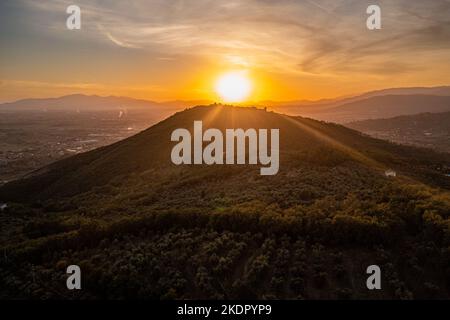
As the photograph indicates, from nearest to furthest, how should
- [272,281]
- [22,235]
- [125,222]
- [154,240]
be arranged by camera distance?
[272,281], [154,240], [125,222], [22,235]

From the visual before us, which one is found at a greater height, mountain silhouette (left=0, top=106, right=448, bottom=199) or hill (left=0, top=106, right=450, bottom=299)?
mountain silhouette (left=0, top=106, right=448, bottom=199)

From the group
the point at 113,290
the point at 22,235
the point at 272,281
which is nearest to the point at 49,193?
the point at 22,235

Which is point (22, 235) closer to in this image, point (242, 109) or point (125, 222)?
point (125, 222)

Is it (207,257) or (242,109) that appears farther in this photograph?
(242,109)

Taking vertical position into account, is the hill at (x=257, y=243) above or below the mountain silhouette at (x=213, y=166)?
below

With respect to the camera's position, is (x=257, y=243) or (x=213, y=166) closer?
(x=257, y=243)

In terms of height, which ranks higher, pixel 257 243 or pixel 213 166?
pixel 213 166

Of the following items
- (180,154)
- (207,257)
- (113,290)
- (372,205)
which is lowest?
(113,290)

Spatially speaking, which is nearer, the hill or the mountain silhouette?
the hill

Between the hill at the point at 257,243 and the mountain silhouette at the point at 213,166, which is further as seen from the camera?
the mountain silhouette at the point at 213,166

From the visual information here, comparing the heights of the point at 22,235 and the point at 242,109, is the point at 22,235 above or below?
below
